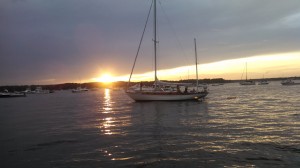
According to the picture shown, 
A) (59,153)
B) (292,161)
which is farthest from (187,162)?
(59,153)

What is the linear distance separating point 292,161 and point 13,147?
54.8ft

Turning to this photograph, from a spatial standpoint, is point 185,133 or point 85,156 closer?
point 85,156

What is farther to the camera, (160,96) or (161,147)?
(160,96)

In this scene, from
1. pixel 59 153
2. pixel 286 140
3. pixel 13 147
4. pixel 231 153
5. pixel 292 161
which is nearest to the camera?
pixel 292 161

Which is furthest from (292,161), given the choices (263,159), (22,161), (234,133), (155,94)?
(155,94)

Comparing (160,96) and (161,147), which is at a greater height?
(160,96)

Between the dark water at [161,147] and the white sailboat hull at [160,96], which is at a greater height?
the white sailboat hull at [160,96]

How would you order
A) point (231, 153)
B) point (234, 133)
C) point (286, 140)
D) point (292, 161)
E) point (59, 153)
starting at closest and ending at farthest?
1. point (292, 161)
2. point (231, 153)
3. point (59, 153)
4. point (286, 140)
5. point (234, 133)

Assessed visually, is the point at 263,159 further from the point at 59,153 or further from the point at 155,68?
the point at 155,68

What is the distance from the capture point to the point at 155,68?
6291cm

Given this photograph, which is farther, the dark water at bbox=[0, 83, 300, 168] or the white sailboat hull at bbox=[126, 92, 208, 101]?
the white sailboat hull at bbox=[126, 92, 208, 101]

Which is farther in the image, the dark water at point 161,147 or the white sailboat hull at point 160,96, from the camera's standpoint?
the white sailboat hull at point 160,96

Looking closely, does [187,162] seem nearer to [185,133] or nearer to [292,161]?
[292,161]

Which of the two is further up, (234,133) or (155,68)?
(155,68)
